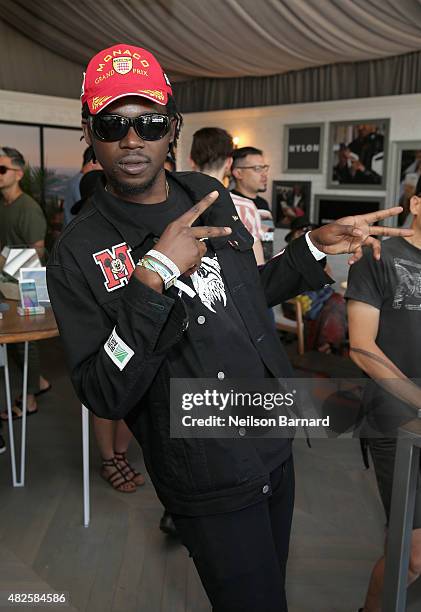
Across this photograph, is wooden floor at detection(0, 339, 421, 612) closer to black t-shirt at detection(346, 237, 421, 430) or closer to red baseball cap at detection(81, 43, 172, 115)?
black t-shirt at detection(346, 237, 421, 430)

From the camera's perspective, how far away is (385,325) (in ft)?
6.35

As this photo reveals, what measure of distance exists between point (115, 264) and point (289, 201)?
7.20 metres

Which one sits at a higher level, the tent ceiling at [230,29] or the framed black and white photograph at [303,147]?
the tent ceiling at [230,29]

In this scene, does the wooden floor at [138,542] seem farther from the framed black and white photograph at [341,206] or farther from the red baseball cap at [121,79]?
the framed black and white photograph at [341,206]

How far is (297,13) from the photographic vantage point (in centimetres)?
614

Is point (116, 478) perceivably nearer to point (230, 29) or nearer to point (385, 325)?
point (385, 325)

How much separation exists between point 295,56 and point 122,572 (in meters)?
6.46

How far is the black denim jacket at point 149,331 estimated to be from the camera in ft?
3.72

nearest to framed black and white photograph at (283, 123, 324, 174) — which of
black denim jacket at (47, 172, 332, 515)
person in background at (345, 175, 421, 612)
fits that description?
person in background at (345, 175, 421, 612)

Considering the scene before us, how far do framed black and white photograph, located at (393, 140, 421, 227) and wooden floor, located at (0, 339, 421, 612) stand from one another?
4200mm

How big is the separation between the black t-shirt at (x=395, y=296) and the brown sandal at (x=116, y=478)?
5.63 feet

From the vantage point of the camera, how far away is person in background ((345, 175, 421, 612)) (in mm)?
1858

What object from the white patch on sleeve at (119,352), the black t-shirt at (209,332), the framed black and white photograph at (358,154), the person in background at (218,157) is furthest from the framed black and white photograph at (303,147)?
the white patch on sleeve at (119,352)

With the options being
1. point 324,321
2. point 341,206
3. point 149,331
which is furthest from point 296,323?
point 149,331
